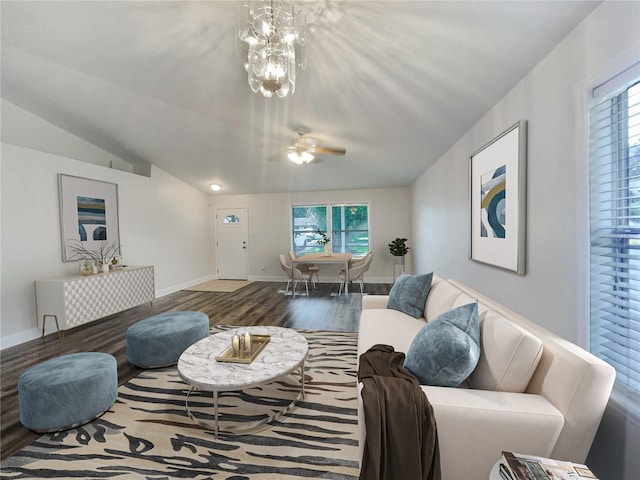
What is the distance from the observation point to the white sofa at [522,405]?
1106 millimetres

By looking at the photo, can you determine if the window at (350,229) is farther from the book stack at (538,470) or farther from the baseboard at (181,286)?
the book stack at (538,470)

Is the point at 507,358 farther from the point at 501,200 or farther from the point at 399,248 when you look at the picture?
the point at 399,248

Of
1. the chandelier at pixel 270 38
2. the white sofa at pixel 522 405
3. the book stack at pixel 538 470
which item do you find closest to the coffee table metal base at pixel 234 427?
the white sofa at pixel 522 405

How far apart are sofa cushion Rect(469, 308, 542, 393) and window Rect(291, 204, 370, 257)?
19.2 ft

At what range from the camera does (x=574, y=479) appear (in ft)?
2.93

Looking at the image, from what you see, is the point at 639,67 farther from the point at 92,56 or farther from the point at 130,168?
the point at 130,168

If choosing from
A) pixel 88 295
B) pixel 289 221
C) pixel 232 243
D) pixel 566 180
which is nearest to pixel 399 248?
pixel 289 221

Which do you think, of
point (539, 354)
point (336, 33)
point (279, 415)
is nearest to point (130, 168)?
point (336, 33)

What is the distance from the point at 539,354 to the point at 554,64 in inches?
64.7

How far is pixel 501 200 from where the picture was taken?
2.29 m

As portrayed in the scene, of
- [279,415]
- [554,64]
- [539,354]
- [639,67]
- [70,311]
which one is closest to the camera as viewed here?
[639,67]

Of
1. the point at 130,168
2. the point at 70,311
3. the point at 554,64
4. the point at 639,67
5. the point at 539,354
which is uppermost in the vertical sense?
the point at 130,168

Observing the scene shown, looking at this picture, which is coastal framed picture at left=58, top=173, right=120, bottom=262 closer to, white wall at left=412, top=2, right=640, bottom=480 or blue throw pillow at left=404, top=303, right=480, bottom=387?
blue throw pillow at left=404, top=303, right=480, bottom=387

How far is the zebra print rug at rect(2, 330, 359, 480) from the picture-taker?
1592mm
